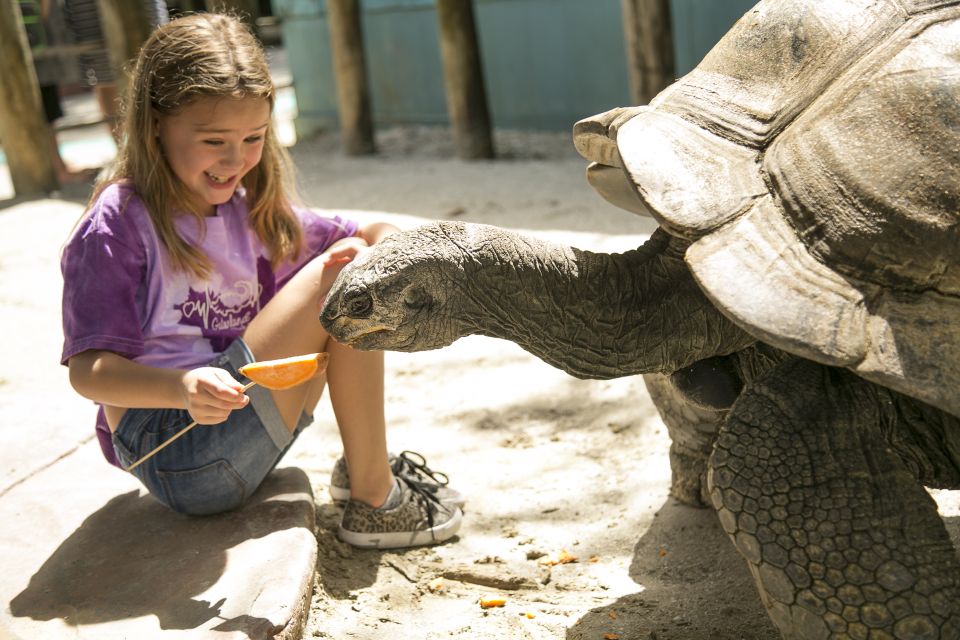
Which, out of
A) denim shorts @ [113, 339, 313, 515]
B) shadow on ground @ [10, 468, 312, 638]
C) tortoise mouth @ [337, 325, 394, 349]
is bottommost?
shadow on ground @ [10, 468, 312, 638]

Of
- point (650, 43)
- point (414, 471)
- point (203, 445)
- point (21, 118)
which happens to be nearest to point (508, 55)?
point (650, 43)

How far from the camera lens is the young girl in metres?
2.36

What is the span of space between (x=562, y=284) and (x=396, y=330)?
0.37 meters

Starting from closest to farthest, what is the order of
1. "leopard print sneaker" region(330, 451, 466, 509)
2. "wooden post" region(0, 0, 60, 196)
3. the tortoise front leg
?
the tortoise front leg, "leopard print sneaker" region(330, 451, 466, 509), "wooden post" region(0, 0, 60, 196)

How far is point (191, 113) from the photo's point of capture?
246 cm

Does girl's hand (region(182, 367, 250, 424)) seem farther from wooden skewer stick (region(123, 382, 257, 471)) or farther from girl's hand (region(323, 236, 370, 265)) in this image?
girl's hand (region(323, 236, 370, 265))

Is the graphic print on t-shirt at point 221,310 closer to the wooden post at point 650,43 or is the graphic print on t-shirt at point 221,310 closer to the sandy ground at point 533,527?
the sandy ground at point 533,527

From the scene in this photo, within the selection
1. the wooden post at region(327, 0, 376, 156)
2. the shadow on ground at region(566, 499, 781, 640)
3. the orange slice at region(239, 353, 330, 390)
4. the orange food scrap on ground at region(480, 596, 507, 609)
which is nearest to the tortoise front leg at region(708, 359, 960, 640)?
the shadow on ground at region(566, 499, 781, 640)

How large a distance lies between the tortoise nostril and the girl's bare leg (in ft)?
Answer: 1.44

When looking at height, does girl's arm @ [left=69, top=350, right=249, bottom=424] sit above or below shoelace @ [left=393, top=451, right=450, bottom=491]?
above

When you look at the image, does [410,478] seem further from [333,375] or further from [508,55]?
[508,55]

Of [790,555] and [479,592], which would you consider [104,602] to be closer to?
[479,592]

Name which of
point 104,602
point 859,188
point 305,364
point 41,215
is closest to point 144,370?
point 305,364

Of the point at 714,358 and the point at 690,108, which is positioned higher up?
the point at 690,108
